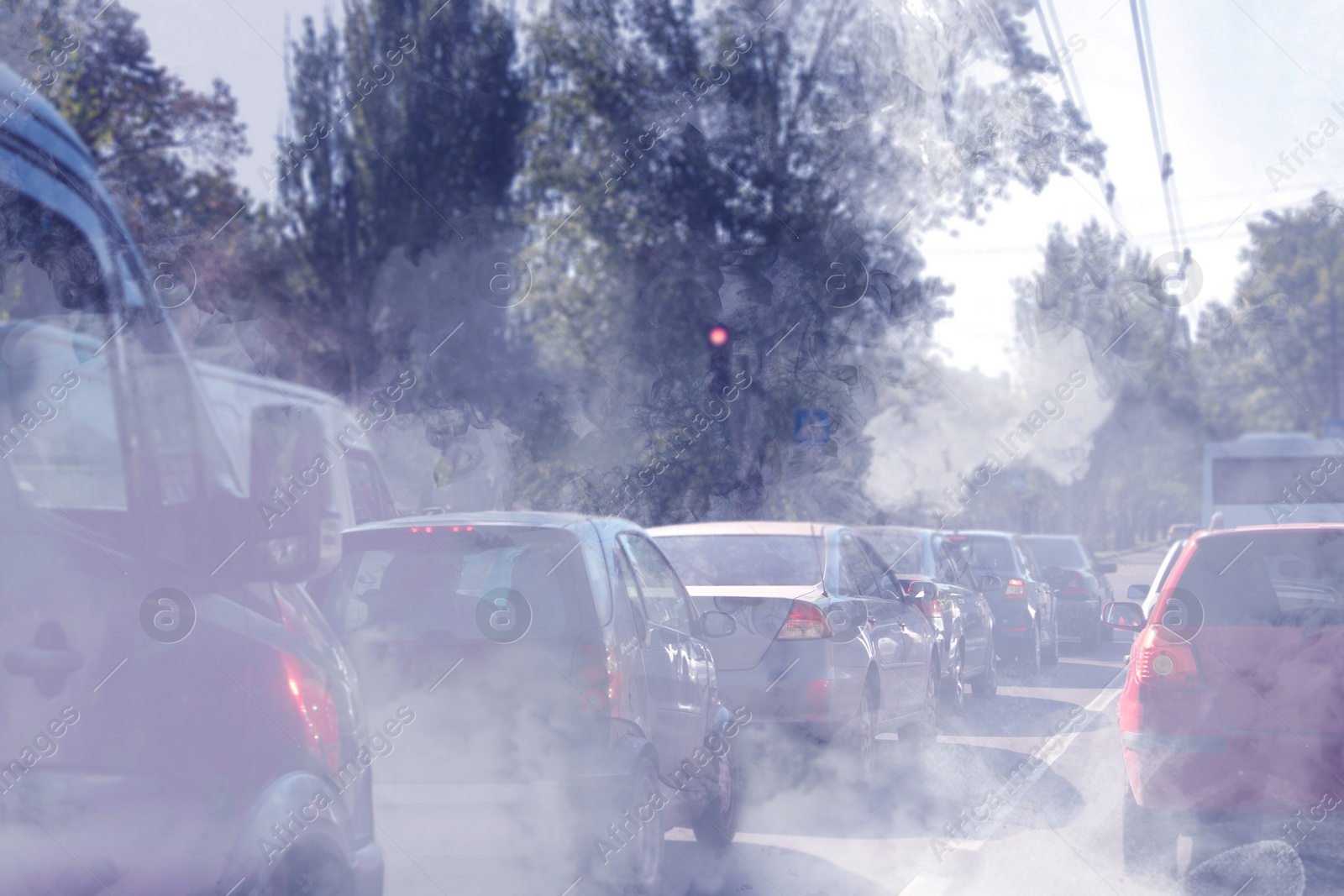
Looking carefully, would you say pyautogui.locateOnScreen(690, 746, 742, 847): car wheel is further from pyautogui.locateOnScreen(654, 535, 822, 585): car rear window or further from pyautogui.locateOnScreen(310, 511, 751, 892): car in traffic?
pyautogui.locateOnScreen(654, 535, 822, 585): car rear window

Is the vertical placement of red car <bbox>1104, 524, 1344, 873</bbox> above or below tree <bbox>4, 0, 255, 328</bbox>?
below

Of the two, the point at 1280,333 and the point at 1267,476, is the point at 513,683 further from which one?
the point at 1280,333

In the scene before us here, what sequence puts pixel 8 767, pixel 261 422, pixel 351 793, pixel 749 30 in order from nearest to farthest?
pixel 8 767 → pixel 261 422 → pixel 351 793 → pixel 749 30

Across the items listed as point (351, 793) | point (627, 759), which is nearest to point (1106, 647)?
point (627, 759)

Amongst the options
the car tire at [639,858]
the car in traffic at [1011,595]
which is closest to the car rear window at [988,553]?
the car in traffic at [1011,595]

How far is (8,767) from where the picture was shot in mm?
2531

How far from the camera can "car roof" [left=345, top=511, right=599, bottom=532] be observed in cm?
472

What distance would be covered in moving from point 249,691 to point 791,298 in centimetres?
1309

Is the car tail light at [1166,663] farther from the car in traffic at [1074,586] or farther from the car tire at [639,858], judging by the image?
the car in traffic at [1074,586]

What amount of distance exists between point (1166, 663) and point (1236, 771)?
1.66ft

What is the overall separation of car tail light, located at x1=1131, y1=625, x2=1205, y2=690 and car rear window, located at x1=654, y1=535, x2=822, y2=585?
232 centimetres

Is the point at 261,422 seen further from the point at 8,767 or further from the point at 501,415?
the point at 501,415

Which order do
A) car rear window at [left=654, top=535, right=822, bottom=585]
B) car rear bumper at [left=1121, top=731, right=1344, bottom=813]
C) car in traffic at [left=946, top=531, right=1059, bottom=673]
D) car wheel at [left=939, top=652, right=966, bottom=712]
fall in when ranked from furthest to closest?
1. car in traffic at [left=946, top=531, right=1059, bottom=673]
2. car wheel at [left=939, top=652, right=966, bottom=712]
3. car rear window at [left=654, top=535, right=822, bottom=585]
4. car rear bumper at [left=1121, top=731, right=1344, bottom=813]

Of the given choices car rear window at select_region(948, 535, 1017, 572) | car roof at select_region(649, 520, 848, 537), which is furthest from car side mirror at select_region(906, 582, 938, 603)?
car rear window at select_region(948, 535, 1017, 572)
